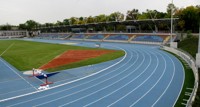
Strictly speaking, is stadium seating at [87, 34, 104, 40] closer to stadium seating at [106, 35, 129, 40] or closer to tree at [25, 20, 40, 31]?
stadium seating at [106, 35, 129, 40]

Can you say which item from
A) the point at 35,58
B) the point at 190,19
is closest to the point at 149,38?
the point at 190,19

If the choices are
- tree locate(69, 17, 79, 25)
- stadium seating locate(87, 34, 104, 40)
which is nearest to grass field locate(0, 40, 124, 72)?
stadium seating locate(87, 34, 104, 40)

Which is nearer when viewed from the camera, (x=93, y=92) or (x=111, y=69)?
(x=93, y=92)

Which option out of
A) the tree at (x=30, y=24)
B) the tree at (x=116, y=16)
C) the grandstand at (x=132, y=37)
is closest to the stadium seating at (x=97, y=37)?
the grandstand at (x=132, y=37)

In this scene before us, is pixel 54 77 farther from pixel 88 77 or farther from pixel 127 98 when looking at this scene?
pixel 127 98

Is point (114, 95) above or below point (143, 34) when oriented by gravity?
below

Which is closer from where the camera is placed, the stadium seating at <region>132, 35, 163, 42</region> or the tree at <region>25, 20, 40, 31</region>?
the stadium seating at <region>132, 35, 163, 42</region>

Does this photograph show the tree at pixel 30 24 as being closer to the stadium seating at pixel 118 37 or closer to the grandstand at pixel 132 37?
the grandstand at pixel 132 37

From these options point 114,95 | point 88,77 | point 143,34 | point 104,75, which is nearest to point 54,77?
point 88,77

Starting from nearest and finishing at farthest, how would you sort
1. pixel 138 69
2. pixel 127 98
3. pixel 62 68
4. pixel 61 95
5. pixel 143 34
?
pixel 127 98, pixel 61 95, pixel 138 69, pixel 62 68, pixel 143 34

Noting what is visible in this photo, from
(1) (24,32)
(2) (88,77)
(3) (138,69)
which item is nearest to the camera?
(2) (88,77)

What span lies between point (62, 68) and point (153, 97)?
12.9m

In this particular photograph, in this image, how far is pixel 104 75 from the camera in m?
19.7

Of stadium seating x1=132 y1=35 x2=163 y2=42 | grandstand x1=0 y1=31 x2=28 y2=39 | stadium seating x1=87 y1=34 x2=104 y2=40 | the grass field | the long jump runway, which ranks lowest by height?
the long jump runway
